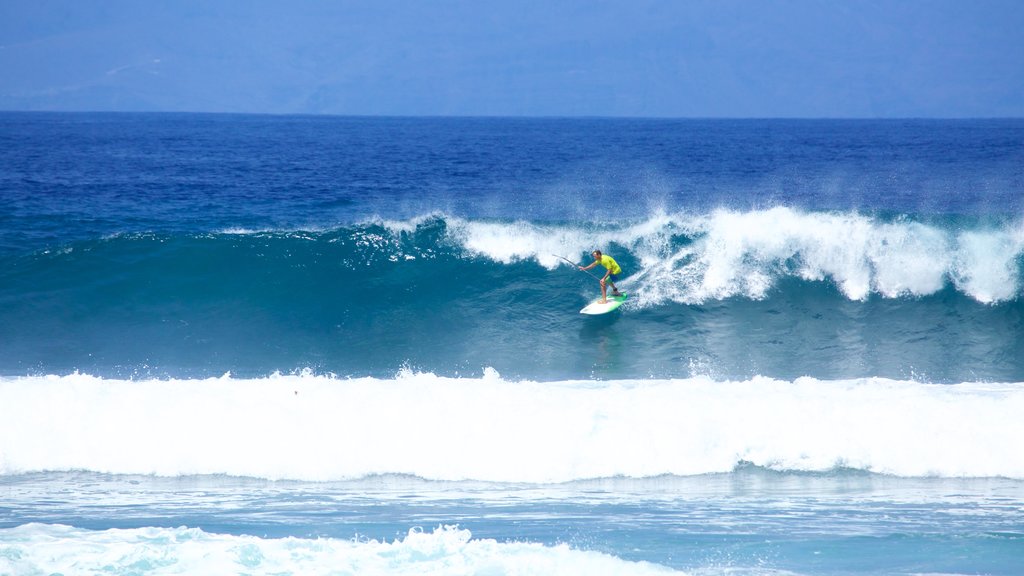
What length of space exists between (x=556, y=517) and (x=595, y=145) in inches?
2409

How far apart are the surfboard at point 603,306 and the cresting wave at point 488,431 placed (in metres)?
4.37

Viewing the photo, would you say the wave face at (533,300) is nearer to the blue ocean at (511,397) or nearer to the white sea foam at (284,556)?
the blue ocean at (511,397)

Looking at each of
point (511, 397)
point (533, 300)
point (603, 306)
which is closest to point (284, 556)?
point (511, 397)

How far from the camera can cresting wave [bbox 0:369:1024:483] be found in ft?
27.3

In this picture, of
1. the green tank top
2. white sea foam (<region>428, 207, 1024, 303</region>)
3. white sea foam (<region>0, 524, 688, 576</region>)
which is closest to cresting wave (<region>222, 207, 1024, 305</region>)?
white sea foam (<region>428, 207, 1024, 303</region>)

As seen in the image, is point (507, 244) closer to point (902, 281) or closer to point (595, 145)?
point (902, 281)

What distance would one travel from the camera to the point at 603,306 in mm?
14094

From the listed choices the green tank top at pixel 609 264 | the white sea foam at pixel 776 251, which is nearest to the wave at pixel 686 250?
the white sea foam at pixel 776 251

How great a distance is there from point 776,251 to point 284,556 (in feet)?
A: 39.6

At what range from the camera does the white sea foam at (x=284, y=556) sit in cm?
578

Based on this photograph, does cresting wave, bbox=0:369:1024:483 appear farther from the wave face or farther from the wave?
the wave

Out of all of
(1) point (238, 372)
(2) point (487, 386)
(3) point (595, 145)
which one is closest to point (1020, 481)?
(2) point (487, 386)

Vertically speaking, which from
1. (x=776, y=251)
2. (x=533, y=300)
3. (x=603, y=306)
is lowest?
(x=603, y=306)

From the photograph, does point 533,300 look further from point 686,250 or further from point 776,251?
point 776,251
